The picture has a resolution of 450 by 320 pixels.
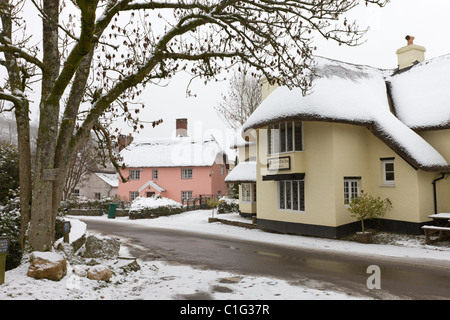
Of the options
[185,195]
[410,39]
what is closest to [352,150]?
[410,39]

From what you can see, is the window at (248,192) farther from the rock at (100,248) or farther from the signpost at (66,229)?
the signpost at (66,229)

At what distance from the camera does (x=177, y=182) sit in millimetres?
40125

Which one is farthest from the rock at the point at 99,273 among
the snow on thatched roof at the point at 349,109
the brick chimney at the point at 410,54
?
the brick chimney at the point at 410,54

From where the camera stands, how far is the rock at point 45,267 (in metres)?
6.52

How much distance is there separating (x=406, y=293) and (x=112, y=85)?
8.77m

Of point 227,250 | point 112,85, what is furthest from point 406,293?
point 112,85

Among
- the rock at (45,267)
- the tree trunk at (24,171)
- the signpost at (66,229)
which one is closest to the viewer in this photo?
the rock at (45,267)

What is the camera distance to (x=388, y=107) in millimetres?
18031

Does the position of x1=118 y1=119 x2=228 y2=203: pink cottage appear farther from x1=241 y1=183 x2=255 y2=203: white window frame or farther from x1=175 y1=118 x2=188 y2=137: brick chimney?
x1=241 y1=183 x2=255 y2=203: white window frame

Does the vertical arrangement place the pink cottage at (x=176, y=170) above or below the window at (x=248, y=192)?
above

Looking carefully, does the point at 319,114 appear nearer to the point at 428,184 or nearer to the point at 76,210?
the point at 428,184

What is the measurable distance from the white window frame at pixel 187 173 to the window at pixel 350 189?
25.3 metres

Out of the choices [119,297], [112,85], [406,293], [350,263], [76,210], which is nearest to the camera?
[119,297]

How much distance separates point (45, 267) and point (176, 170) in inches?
1331
